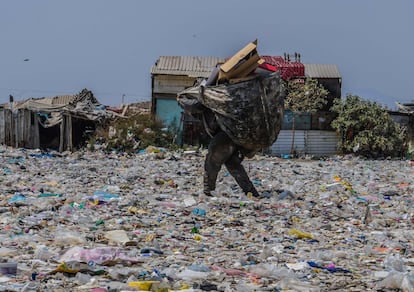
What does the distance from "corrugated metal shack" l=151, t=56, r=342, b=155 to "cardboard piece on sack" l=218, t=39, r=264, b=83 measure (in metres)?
14.2

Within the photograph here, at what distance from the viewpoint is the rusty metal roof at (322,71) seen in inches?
886

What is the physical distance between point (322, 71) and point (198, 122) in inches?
217

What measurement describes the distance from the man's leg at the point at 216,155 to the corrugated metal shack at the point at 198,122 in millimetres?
13499

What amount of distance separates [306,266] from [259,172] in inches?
319

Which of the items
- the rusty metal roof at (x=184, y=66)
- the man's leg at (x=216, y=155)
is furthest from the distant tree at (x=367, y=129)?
the man's leg at (x=216, y=155)

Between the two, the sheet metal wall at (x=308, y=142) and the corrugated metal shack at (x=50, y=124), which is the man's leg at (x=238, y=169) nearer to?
the corrugated metal shack at (x=50, y=124)

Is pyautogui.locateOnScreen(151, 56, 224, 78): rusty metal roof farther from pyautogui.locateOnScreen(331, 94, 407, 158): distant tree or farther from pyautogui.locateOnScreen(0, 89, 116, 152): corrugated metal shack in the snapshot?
pyautogui.locateOnScreen(331, 94, 407, 158): distant tree

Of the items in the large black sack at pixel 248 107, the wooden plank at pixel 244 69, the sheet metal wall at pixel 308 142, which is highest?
the wooden plank at pixel 244 69

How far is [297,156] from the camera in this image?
2086 centimetres

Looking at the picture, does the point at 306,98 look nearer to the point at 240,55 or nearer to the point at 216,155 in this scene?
the point at 216,155

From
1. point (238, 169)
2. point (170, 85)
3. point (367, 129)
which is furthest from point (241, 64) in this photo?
point (170, 85)

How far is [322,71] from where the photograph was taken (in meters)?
22.9

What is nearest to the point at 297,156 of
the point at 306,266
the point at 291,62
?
the point at 291,62

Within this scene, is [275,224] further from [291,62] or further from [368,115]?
[291,62]
